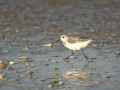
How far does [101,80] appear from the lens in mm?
9648

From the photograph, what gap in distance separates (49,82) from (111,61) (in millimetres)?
3277

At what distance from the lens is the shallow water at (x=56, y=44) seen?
9.58 m

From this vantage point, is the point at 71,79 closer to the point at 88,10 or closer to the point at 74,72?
the point at 74,72

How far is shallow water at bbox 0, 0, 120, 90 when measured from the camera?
958cm

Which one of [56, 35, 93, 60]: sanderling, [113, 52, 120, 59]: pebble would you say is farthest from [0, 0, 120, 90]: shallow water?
[56, 35, 93, 60]: sanderling

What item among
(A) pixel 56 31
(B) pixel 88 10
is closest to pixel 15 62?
(A) pixel 56 31

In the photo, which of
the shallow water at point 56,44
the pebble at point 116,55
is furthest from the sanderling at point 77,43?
the pebble at point 116,55

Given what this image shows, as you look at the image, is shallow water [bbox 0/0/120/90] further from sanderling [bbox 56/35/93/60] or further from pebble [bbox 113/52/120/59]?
sanderling [bbox 56/35/93/60]

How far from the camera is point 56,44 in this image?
49.8 feet

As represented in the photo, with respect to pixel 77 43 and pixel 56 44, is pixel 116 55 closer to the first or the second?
pixel 77 43

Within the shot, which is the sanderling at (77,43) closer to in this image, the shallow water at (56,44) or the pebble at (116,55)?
the shallow water at (56,44)

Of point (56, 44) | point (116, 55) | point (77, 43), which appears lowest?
point (116, 55)

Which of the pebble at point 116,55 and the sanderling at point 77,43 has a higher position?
the sanderling at point 77,43

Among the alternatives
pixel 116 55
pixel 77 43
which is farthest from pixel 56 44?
Answer: pixel 116 55
